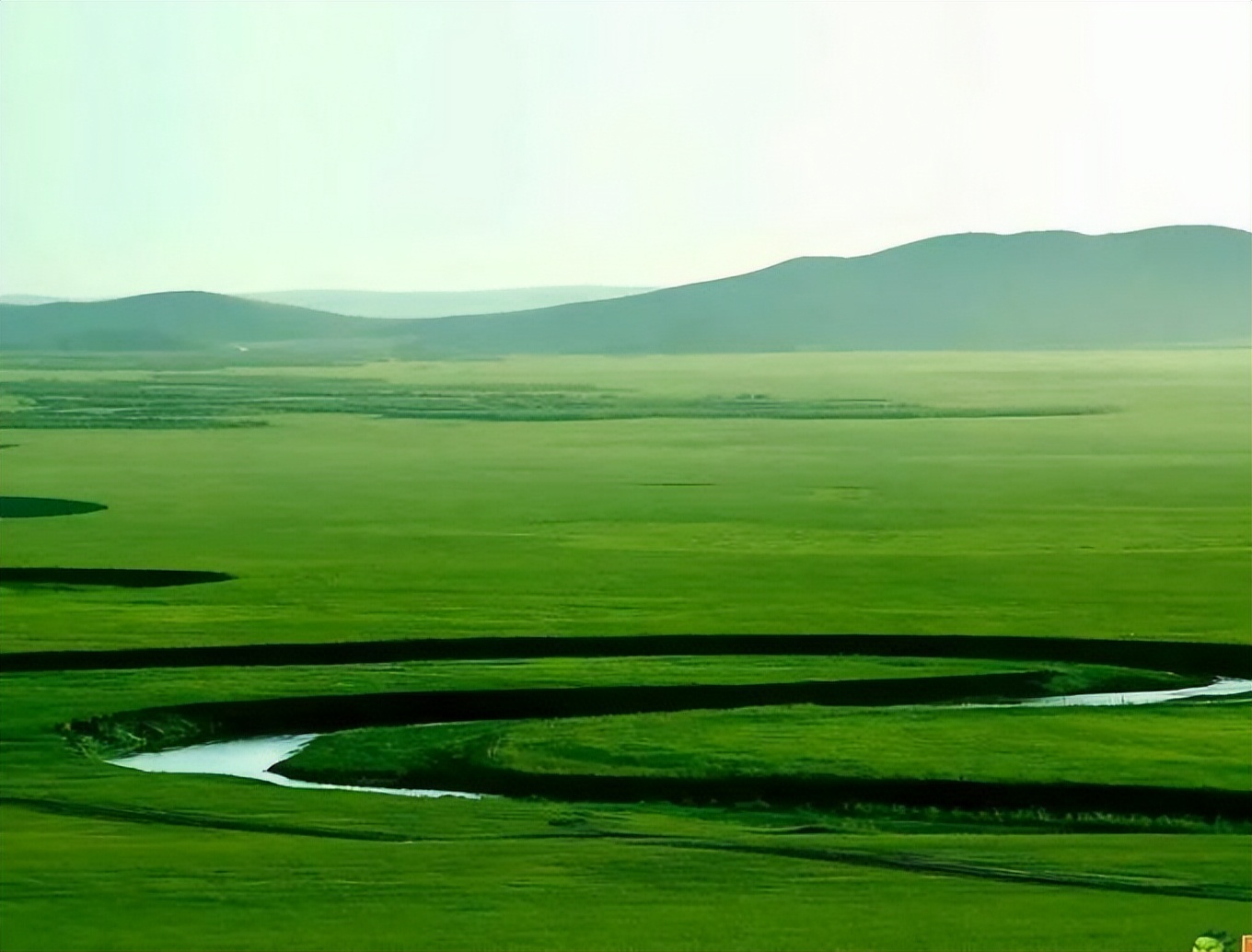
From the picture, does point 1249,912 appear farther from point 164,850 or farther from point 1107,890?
point 164,850

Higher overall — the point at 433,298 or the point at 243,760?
the point at 433,298

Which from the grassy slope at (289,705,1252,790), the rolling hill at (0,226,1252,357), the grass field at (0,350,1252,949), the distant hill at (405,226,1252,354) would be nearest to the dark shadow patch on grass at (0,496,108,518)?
the grass field at (0,350,1252,949)

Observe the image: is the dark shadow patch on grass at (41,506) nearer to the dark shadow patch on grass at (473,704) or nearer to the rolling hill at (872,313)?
the dark shadow patch on grass at (473,704)

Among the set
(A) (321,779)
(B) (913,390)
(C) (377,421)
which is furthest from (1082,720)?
(B) (913,390)

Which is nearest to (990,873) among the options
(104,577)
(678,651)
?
(678,651)

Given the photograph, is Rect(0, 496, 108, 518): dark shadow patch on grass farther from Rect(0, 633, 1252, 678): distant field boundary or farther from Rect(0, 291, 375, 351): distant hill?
Rect(0, 291, 375, 351): distant hill

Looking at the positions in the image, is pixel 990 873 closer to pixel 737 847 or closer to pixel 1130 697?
pixel 737 847
